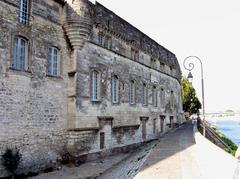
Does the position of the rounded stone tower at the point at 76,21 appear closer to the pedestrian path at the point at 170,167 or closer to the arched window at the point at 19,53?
the arched window at the point at 19,53

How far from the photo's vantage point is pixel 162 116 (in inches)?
1018

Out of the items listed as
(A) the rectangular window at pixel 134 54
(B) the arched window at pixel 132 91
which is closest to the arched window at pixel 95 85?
(B) the arched window at pixel 132 91

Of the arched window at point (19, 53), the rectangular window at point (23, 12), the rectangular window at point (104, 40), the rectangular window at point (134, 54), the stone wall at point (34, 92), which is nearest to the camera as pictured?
the stone wall at point (34, 92)

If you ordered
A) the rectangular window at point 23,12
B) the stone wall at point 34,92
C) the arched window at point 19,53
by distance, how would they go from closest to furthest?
the stone wall at point 34,92 → the arched window at point 19,53 → the rectangular window at point 23,12

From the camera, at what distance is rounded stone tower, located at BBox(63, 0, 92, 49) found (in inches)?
534

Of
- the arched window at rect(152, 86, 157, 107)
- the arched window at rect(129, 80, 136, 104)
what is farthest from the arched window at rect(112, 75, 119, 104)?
the arched window at rect(152, 86, 157, 107)

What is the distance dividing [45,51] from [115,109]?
6571mm

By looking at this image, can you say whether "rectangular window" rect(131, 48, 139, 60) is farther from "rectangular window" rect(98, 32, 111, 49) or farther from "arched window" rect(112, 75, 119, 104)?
"rectangular window" rect(98, 32, 111, 49)

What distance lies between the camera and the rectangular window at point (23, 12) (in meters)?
11.6

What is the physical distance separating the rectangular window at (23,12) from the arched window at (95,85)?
4.92m

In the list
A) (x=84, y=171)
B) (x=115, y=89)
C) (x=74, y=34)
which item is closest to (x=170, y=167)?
(x=84, y=171)

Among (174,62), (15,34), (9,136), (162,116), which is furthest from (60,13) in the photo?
(174,62)

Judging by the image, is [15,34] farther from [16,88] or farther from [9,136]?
[9,136]

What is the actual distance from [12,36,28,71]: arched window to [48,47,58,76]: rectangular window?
1.54 m
